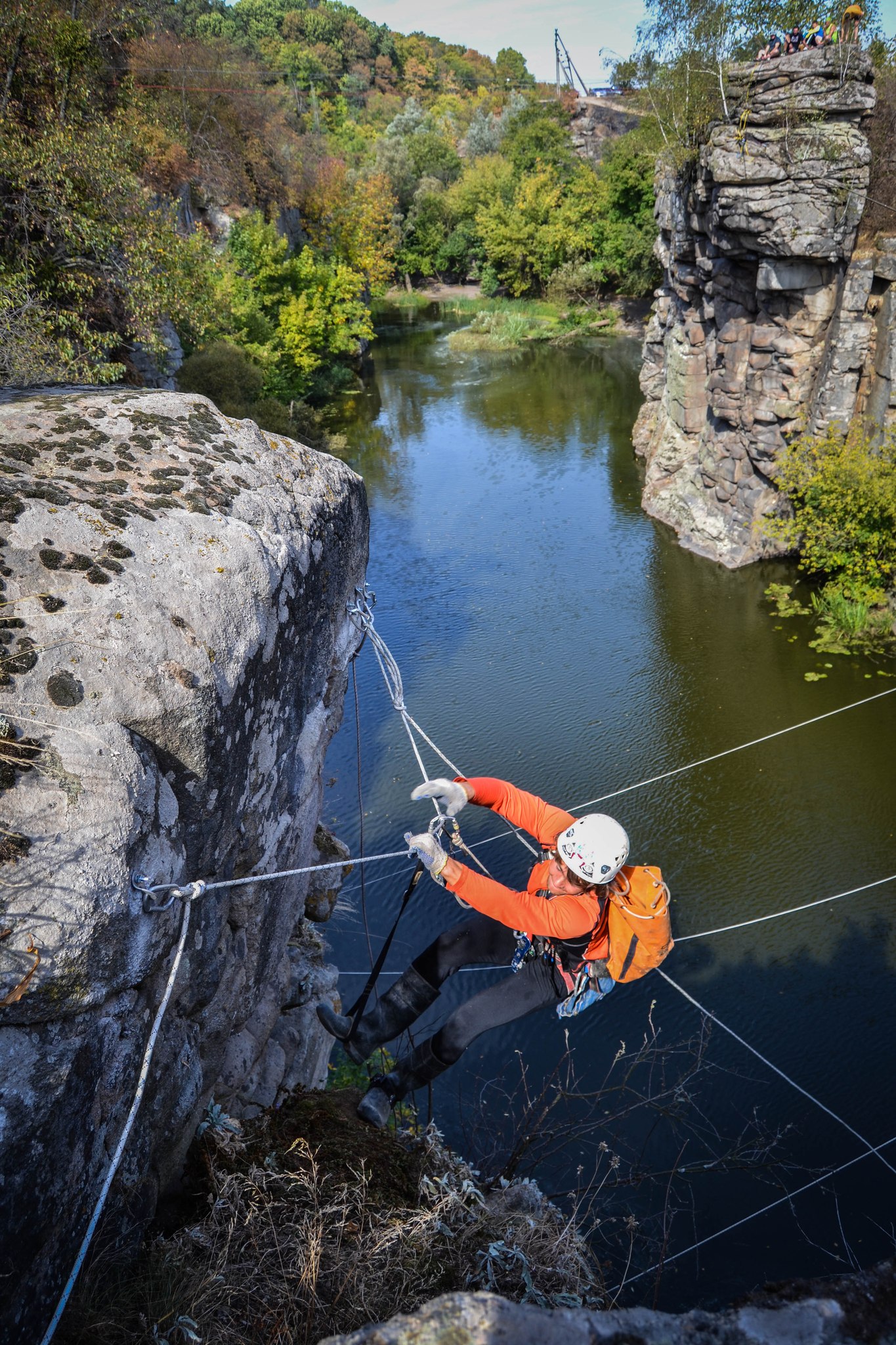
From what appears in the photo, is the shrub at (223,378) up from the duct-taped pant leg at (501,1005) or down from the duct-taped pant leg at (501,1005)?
up

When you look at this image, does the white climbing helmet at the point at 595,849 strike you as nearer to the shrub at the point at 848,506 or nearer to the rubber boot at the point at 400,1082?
the rubber boot at the point at 400,1082

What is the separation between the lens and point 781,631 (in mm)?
14141

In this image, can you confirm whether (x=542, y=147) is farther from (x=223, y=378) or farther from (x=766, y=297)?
(x=766, y=297)

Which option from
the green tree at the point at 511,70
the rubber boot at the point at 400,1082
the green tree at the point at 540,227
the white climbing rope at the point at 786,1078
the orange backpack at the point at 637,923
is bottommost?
the white climbing rope at the point at 786,1078

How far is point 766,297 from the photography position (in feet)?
48.8

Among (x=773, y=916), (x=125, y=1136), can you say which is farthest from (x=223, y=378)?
(x=125, y=1136)

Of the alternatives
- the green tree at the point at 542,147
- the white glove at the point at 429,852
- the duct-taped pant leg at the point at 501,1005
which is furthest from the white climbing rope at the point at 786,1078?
the green tree at the point at 542,147

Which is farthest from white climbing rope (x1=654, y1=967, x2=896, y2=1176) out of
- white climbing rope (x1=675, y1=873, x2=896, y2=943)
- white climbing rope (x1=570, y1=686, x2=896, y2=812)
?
white climbing rope (x1=570, y1=686, x2=896, y2=812)

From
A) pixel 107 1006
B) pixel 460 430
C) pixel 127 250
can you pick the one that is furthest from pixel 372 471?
pixel 107 1006

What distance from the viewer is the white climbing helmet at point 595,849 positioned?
3936 mm

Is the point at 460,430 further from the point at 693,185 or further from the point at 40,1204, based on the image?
the point at 40,1204

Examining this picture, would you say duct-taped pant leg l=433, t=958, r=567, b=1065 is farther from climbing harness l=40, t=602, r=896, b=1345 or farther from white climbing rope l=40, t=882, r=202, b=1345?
white climbing rope l=40, t=882, r=202, b=1345

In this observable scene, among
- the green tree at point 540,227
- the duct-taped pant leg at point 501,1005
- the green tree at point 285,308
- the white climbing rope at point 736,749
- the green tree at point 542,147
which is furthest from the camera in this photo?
the green tree at point 542,147

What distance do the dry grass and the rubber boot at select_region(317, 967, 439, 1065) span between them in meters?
1.01
